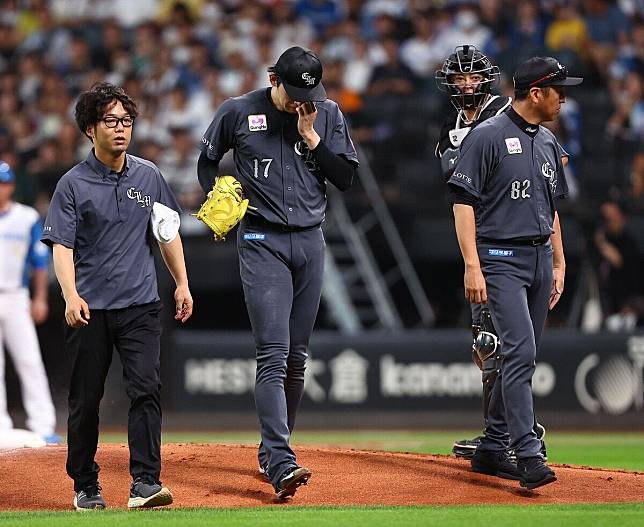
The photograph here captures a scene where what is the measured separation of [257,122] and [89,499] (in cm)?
226

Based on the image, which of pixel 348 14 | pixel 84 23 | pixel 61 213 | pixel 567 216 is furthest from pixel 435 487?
pixel 84 23

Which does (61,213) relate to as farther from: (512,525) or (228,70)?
(228,70)

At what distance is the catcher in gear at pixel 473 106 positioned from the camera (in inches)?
318

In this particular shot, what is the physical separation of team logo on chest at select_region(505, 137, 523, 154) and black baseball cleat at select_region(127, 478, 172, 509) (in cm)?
267

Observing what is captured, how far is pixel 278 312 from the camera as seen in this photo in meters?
7.29

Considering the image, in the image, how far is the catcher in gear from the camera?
8078mm

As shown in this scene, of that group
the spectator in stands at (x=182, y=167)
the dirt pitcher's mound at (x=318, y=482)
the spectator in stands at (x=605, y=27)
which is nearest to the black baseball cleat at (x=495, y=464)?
the dirt pitcher's mound at (x=318, y=482)

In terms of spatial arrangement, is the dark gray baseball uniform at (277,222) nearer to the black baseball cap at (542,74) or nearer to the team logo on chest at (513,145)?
the team logo on chest at (513,145)

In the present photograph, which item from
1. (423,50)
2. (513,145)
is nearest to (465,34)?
(423,50)

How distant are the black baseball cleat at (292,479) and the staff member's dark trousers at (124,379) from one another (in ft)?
2.21

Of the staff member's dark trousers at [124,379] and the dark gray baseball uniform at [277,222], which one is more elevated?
the dark gray baseball uniform at [277,222]

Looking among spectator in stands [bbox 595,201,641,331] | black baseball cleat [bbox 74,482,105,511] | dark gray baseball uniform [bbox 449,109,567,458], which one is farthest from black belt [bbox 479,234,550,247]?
spectator in stands [bbox 595,201,641,331]

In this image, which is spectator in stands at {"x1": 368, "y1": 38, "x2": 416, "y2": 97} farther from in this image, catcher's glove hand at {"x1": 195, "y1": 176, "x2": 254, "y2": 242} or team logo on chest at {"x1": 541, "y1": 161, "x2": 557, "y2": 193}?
catcher's glove hand at {"x1": 195, "y1": 176, "x2": 254, "y2": 242}

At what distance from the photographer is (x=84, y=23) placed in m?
20.3
